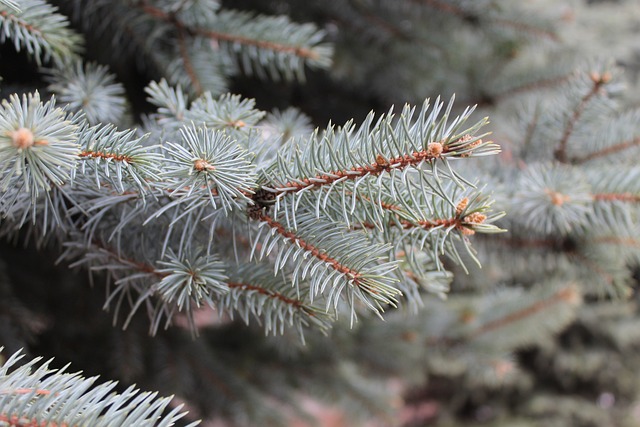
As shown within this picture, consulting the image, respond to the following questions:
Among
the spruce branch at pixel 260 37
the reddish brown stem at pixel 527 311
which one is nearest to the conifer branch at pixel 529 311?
the reddish brown stem at pixel 527 311

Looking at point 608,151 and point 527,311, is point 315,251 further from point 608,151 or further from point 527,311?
point 527,311

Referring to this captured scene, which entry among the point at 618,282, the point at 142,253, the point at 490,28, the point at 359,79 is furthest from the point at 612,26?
the point at 142,253

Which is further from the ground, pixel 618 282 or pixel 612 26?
pixel 612 26

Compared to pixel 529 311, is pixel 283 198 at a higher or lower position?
higher

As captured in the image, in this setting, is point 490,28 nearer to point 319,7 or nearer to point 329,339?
point 319,7

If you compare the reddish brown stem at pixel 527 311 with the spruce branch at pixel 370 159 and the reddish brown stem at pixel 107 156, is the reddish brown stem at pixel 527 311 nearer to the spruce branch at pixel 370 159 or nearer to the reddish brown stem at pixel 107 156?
the spruce branch at pixel 370 159

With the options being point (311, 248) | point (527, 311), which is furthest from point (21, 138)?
point (527, 311)

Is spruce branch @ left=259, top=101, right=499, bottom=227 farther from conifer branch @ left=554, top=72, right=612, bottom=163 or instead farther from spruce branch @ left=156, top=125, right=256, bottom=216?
conifer branch @ left=554, top=72, right=612, bottom=163
